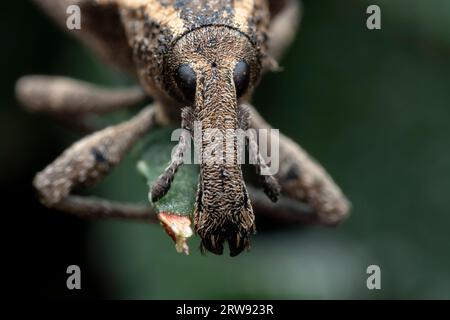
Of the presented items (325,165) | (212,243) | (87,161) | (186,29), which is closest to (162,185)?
(212,243)

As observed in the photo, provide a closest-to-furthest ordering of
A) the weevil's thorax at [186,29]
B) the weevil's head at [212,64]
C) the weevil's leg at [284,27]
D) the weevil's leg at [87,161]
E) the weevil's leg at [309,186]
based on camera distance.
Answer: the weevil's head at [212,64]
the weevil's thorax at [186,29]
the weevil's leg at [87,161]
the weevil's leg at [309,186]
the weevil's leg at [284,27]

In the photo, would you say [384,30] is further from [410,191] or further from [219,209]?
[219,209]

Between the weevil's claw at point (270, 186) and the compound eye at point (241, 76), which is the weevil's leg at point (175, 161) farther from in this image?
the weevil's claw at point (270, 186)

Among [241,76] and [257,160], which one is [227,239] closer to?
[257,160]

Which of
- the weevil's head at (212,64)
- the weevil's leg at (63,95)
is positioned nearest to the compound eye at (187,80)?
the weevil's head at (212,64)

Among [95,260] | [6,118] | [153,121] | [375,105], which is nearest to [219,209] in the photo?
[153,121]
